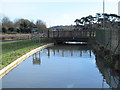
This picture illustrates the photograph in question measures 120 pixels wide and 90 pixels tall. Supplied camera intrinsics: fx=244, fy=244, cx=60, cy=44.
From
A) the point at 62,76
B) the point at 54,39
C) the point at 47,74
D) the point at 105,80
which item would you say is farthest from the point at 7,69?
the point at 54,39

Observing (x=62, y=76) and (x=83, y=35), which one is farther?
(x=83, y=35)

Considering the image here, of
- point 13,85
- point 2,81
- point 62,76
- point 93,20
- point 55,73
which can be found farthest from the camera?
point 93,20

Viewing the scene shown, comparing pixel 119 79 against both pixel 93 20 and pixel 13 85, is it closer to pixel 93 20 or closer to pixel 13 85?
pixel 13 85

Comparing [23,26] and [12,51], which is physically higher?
[23,26]

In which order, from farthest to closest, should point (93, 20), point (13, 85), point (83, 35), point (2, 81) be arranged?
point (93, 20) < point (83, 35) < point (2, 81) < point (13, 85)

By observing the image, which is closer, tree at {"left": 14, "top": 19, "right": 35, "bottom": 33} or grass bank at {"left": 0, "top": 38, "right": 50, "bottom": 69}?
grass bank at {"left": 0, "top": 38, "right": 50, "bottom": 69}

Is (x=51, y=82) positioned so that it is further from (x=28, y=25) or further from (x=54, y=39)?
(x=28, y=25)

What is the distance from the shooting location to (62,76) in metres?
11.5

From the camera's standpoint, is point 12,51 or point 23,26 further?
point 23,26

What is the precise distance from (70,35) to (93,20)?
3469 cm

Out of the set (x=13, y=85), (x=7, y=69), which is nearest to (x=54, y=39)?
A: (x=7, y=69)

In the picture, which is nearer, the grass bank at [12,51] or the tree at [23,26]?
the grass bank at [12,51]

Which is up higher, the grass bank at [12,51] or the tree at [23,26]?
the tree at [23,26]

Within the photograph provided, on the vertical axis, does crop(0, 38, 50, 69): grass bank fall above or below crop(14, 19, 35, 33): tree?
below
